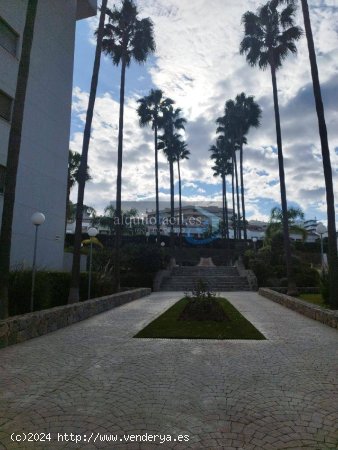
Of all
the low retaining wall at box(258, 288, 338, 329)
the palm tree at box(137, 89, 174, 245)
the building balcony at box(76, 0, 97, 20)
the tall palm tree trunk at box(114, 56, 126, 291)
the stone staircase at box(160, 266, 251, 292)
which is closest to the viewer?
the low retaining wall at box(258, 288, 338, 329)

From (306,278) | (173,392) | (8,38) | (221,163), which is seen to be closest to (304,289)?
(306,278)

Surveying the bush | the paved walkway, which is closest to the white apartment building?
the paved walkway

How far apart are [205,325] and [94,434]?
6.15 m

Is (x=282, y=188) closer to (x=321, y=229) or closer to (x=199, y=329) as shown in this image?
(x=321, y=229)

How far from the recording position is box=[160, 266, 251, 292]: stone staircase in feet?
78.0

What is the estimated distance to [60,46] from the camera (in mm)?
18234

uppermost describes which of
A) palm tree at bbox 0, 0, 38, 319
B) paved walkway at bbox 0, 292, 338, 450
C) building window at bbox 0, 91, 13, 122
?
building window at bbox 0, 91, 13, 122

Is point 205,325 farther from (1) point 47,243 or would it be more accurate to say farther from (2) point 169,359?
(1) point 47,243

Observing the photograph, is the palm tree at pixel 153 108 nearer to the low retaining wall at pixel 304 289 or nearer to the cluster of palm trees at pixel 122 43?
the cluster of palm trees at pixel 122 43

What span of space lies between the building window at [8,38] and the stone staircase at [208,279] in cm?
1485

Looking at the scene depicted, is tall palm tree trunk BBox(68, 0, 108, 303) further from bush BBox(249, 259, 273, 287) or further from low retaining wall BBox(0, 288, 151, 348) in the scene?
bush BBox(249, 259, 273, 287)

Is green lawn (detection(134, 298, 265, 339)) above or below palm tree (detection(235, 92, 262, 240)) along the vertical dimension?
below

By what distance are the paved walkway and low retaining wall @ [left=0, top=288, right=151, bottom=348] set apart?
314mm

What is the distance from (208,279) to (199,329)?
17.3 meters
